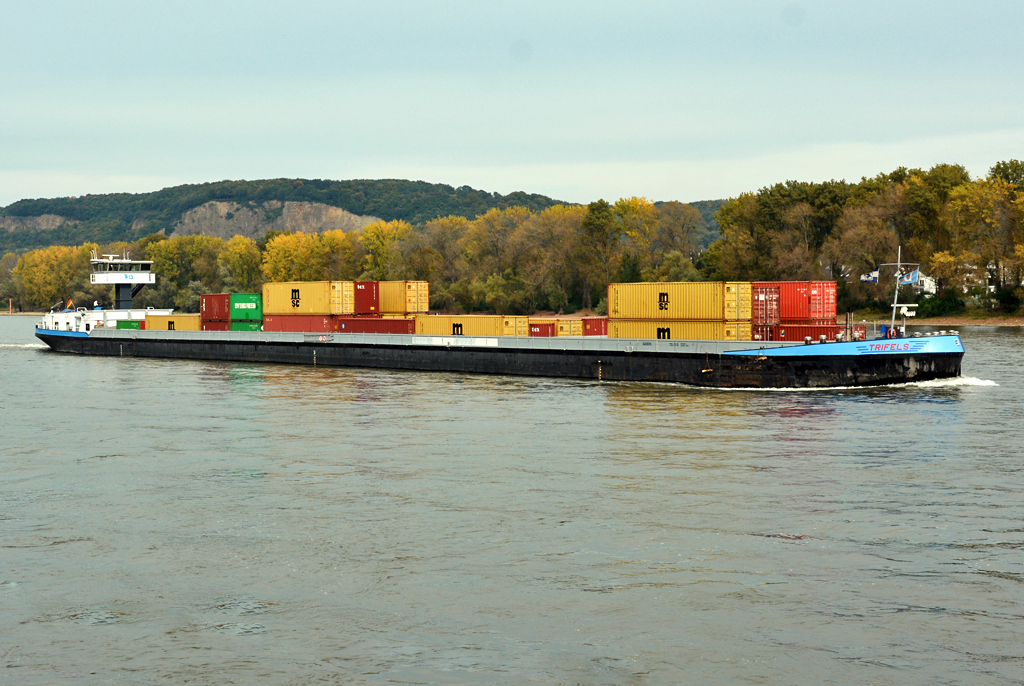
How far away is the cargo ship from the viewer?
5178cm

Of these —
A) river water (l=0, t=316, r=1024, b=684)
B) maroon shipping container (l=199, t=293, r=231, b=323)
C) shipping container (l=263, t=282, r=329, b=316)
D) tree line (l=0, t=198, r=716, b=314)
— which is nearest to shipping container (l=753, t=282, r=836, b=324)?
river water (l=0, t=316, r=1024, b=684)

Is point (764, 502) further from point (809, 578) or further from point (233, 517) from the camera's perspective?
point (233, 517)

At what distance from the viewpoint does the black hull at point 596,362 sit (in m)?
51.8

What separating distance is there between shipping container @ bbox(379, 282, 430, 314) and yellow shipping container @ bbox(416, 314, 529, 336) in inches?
168

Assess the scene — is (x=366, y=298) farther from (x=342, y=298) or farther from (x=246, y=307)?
(x=246, y=307)

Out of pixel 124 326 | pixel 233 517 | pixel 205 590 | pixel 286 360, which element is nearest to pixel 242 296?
pixel 286 360

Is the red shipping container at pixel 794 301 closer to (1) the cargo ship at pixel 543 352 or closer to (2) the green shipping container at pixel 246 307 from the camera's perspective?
(1) the cargo ship at pixel 543 352

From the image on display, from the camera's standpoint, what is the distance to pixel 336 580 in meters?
18.1

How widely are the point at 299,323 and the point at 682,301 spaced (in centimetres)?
3543

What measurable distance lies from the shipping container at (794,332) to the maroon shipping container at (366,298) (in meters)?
33.5

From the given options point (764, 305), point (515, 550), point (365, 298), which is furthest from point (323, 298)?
point (515, 550)

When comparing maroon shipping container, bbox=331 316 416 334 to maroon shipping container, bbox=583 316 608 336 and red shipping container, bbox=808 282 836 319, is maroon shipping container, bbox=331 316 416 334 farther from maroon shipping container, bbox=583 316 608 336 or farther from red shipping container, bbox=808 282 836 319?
red shipping container, bbox=808 282 836 319

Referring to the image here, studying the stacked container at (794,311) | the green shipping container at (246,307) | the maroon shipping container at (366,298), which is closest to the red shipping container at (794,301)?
the stacked container at (794,311)

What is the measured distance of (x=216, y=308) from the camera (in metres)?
83.9
